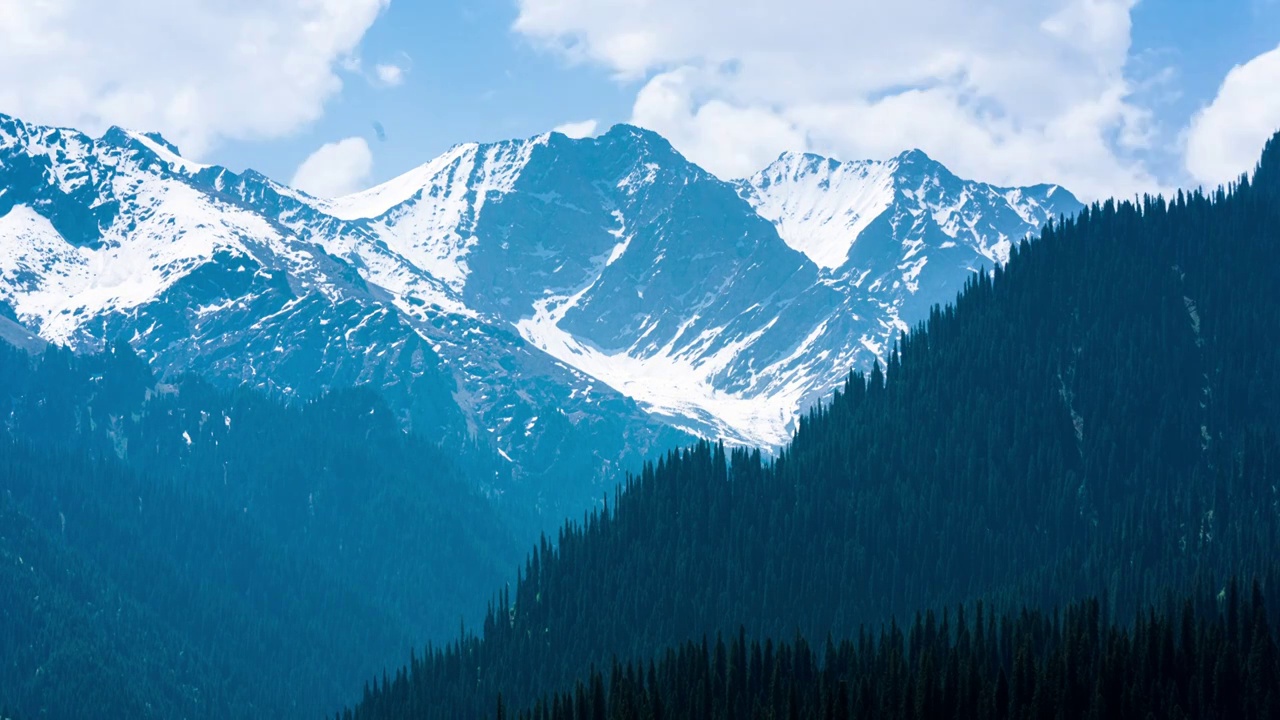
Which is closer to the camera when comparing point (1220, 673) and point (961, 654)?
point (1220, 673)

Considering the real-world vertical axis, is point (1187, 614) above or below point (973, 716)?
above

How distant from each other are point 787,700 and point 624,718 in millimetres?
17547

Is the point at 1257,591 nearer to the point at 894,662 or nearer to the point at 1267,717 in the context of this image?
the point at 1267,717

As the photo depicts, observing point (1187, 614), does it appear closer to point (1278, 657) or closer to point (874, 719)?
point (1278, 657)

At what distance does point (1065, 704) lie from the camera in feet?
582

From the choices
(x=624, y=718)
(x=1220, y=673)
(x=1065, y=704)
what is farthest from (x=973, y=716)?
(x=624, y=718)

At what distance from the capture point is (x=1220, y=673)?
181 meters

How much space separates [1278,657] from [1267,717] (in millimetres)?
11543

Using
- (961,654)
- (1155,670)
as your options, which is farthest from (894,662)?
(1155,670)

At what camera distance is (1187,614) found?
189 metres

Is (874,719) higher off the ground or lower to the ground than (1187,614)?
lower

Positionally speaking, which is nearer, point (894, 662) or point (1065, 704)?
point (1065, 704)

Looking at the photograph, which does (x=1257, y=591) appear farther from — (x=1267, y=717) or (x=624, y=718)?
(x=624, y=718)

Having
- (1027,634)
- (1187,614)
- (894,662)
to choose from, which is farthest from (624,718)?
(1187,614)
